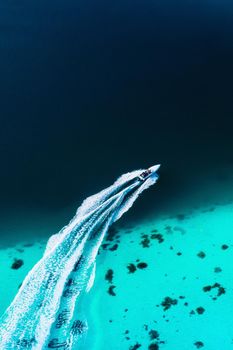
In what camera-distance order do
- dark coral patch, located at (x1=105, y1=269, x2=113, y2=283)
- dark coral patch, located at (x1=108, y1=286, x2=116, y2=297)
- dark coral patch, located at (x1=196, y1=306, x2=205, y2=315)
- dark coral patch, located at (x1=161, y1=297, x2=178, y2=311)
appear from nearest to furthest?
dark coral patch, located at (x1=196, y1=306, x2=205, y2=315)
dark coral patch, located at (x1=161, y1=297, x2=178, y2=311)
dark coral patch, located at (x1=108, y1=286, x2=116, y2=297)
dark coral patch, located at (x1=105, y1=269, x2=113, y2=283)

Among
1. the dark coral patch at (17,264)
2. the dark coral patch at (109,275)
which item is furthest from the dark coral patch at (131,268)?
the dark coral patch at (17,264)

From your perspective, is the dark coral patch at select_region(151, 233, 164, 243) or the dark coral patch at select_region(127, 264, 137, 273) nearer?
the dark coral patch at select_region(127, 264, 137, 273)

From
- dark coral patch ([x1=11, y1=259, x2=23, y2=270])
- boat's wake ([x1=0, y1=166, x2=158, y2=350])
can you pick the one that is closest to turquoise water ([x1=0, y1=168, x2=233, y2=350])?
dark coral patch ([x1=11, y1=259, x2=23, y2=270])

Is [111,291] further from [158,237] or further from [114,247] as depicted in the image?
[158,237]

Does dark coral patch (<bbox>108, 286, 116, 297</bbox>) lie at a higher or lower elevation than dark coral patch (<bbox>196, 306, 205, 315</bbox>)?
higher

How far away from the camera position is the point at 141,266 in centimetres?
1155

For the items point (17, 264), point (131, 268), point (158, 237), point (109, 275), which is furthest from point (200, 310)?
point (17, 264)

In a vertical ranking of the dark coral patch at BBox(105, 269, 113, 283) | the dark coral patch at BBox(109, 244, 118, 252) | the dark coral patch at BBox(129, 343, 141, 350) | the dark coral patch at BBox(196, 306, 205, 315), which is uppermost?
the dark coral patch at BBox(109, 244, 118, 252)

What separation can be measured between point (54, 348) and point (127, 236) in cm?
420

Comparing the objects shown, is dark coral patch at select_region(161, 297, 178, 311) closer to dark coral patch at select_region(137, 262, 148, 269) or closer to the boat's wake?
dark coral patch at select_region(137, 262, 148, 269)

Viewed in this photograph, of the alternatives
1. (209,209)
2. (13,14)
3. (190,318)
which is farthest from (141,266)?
(13,14)

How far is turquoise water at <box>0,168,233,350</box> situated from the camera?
1015cm

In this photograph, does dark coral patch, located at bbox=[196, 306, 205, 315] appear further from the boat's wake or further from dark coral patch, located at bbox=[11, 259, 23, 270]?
dark coral patch, located at bbox=[11, 259, 23, 270]

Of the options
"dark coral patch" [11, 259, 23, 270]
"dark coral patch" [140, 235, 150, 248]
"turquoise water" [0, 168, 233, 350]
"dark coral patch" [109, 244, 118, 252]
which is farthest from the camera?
"dark coral patch" [140, 235, 150, 248]
